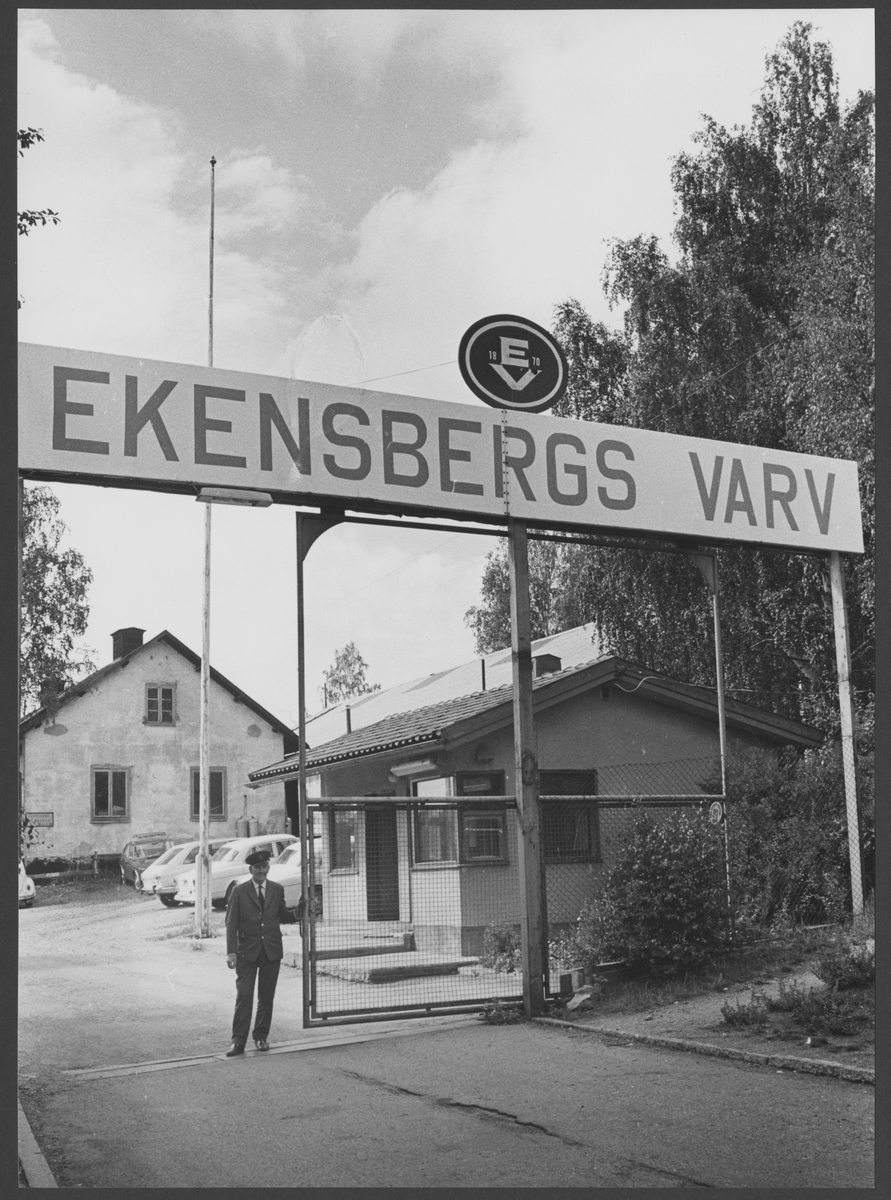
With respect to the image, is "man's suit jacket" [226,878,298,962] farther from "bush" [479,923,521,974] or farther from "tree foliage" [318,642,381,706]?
"tree foliage" [318,642,381,706]

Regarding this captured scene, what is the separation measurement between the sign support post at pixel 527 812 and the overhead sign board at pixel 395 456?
0.85 m

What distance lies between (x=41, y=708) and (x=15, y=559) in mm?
14741

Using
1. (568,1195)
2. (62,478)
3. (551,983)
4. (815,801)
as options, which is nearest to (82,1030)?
(551,983)

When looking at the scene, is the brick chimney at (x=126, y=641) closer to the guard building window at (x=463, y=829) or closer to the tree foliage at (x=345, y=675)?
the guard building window at (x=463, y=829)

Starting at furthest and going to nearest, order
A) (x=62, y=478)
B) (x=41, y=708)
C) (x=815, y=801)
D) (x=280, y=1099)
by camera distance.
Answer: (x=41, y=708)
(x=815, y=801)
(x=62, y=478)
(x=280, y=1099)

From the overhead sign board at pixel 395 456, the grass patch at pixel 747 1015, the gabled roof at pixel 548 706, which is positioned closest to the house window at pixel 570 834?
the gabled roof at pixel 548 706

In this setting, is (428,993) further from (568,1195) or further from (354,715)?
(354,715)

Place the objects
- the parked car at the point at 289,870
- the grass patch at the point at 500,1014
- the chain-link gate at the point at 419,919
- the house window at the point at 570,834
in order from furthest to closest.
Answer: the parked car at the point at 289,870
the house window at the point at 570,834
the chain-link gate at the point at 419,919
the grass patch at the point at 500,1014

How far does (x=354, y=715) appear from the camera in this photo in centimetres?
2730

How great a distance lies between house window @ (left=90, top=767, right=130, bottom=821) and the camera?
18.2 m

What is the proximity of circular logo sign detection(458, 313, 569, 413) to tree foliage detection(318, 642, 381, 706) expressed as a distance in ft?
142

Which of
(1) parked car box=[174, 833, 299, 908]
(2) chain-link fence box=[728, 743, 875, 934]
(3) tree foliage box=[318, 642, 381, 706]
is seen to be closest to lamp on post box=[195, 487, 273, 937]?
(1) parked car box=[174, 833, 299, 908]

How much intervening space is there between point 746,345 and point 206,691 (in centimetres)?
1438

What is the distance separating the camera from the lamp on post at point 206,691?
9.42 meters
